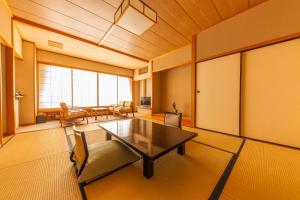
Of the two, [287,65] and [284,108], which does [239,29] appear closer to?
[287,65]

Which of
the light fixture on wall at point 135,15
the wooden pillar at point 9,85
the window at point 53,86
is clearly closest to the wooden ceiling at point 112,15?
the light fixture on wall at point 135,15

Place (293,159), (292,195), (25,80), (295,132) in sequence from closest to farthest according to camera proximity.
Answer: (292,195) < (293,159) < (295,132) < (25,80)

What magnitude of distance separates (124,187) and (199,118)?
2.87 meters

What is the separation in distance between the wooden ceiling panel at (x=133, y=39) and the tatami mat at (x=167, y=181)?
3.31m

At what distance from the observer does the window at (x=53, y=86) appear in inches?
186

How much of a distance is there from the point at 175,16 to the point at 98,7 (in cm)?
168

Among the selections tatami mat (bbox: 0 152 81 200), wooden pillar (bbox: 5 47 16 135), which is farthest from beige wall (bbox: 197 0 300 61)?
wooden pillar (bbox: 5 47 16 135)

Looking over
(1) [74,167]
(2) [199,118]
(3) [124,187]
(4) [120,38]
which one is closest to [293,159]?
(2) [199,118]

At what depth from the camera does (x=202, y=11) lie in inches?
101

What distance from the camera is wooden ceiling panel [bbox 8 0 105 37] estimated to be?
2.32m

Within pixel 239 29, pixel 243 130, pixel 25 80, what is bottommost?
pixel 243 130

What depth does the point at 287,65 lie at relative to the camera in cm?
213

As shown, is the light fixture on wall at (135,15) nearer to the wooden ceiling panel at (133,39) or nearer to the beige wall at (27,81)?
the wooden ceiling panel at (133,39)

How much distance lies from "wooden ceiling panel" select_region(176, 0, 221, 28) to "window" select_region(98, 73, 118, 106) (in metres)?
5.19
